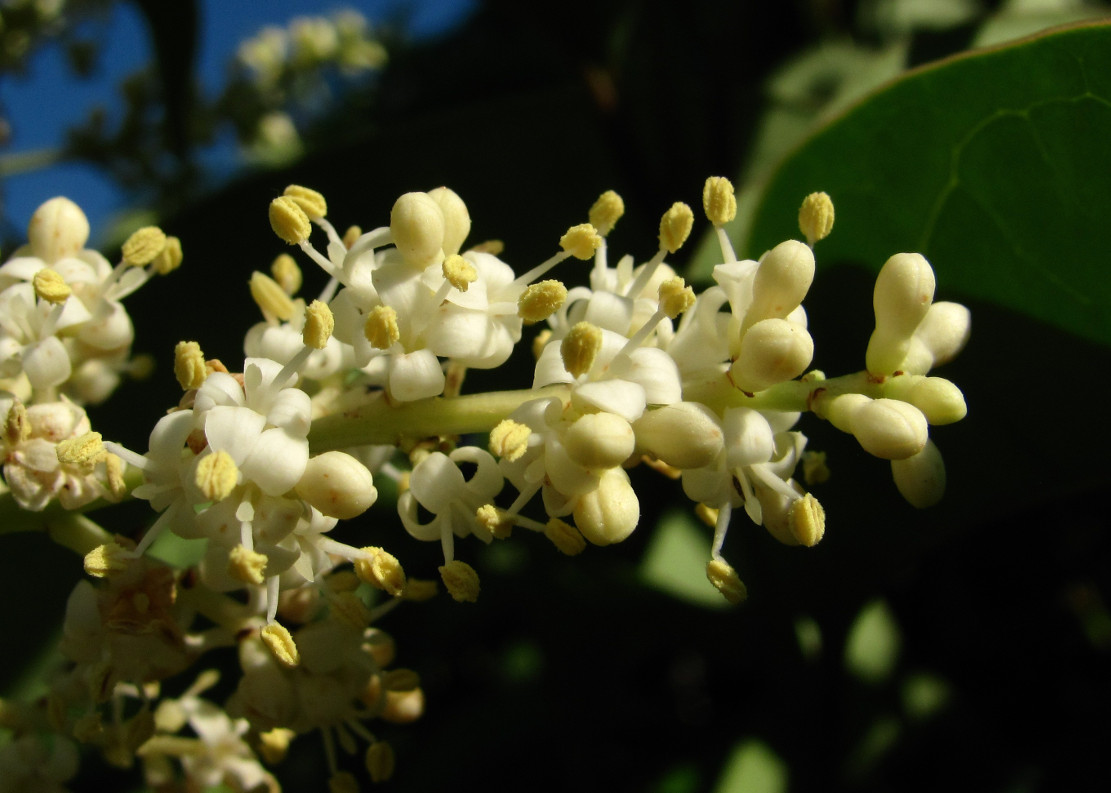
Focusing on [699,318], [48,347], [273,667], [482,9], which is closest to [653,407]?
[699,318]

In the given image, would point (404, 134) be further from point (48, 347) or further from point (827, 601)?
point (827, 601)

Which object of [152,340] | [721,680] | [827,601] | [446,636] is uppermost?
[152,340]

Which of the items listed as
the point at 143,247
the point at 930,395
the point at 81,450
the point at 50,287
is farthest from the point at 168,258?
the point at 930,395

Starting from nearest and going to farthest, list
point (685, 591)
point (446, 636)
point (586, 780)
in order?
point (685, 591), point (586, 780), point (446, 636)

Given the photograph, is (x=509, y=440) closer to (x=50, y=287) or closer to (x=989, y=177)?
(x=50, y=287)

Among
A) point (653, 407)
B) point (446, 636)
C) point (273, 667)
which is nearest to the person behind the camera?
point (653, 407)

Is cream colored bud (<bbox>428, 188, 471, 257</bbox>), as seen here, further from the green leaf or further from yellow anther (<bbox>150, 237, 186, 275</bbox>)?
the green leaf

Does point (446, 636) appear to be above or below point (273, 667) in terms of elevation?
below
